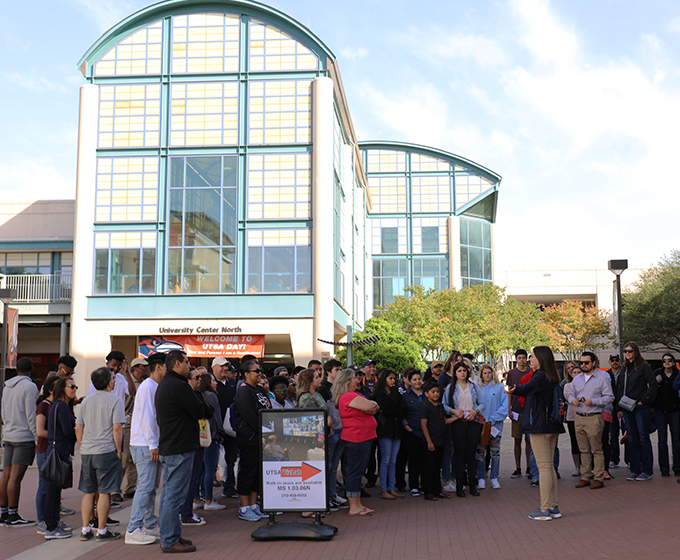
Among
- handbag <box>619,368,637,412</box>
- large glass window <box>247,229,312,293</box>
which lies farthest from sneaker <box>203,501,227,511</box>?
large glass window <box>247,229,312,293</box>

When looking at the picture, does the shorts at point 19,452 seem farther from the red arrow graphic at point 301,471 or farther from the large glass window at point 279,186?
the large glass window at point 279,186

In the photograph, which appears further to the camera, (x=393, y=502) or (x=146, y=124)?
(x=146, y=124)

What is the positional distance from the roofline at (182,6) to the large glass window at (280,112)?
6.71ft

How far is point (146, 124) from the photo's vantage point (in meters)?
28.5

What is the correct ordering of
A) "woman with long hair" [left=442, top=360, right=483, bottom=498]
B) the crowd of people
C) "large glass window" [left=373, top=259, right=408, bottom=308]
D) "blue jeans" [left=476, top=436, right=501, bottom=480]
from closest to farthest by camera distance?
the crowd of people, "woman with long hair" [left=442, top=360, right=483, bottom=498], "blue jeans" [left=476, top=436, right=501, bottom=480], "large glass window" [left=373, top=259, right=408, bottom=308]

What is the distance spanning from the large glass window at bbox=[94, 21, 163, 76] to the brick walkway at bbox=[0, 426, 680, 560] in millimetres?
22587

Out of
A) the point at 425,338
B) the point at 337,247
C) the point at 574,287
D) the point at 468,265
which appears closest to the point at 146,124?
the point at 337,247

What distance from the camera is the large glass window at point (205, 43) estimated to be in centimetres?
2852

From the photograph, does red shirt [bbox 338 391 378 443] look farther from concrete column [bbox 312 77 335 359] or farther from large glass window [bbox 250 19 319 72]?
large glass window [bbox 250 19 319 72]

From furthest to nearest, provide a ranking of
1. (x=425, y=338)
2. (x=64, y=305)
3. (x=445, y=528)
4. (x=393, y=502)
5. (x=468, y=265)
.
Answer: (x=468, y=265) < (x=425, y=338) < (x=64, y=305) < (x=393, y=502) < (x=445, y=528)

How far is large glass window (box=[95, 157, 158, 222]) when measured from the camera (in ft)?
92.1

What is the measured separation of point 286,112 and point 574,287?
4913 centimetres

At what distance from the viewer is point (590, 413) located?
35.0 feet

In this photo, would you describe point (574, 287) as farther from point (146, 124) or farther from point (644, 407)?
point (644, 407)
